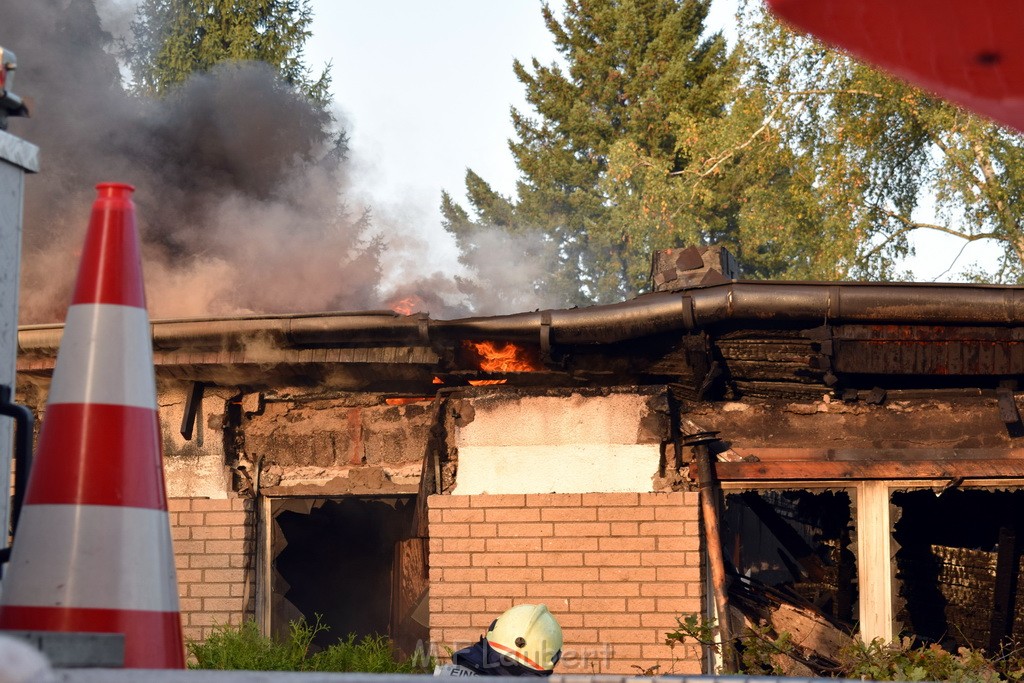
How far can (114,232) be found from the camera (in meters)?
2.64

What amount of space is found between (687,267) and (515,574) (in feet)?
8.50

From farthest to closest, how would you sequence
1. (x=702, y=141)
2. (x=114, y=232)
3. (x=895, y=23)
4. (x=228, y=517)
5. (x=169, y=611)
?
(x=702, y=141) → (x=228, y=517) → (x=114, y=232) → (x=169, y=611) → (x=895, y=23)

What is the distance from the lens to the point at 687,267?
28.3 ft

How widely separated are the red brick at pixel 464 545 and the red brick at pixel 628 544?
0.74 metres

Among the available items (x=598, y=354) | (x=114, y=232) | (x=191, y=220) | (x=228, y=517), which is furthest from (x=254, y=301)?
(x=114, y=232)

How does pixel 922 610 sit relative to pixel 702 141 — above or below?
below

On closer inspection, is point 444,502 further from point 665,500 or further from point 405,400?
point 665,500

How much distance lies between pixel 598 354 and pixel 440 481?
132cm

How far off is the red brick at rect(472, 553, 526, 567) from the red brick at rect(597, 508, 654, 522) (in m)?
0.54

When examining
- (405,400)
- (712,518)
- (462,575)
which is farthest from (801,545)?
(405,400)

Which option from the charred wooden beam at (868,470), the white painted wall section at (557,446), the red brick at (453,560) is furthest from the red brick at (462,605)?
the charred wooden beam at (868,470)

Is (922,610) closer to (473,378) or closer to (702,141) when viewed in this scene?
(473,378)

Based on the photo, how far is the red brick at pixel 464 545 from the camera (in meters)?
7.48

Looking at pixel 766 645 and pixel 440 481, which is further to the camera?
pixel 440 481
